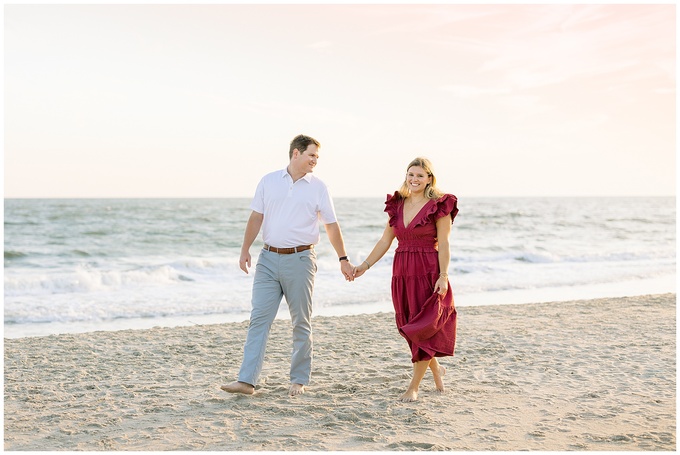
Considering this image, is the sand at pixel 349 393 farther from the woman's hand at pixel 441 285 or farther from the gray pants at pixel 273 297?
the woman's hand at pixel 441 285

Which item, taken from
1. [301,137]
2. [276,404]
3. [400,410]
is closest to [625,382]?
[400,410]

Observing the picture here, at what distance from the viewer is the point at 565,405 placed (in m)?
4.81

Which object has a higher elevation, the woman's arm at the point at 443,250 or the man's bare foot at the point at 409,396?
the woman's arm at the point at 443,250

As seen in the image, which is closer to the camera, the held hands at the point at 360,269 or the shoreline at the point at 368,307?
the held hands at the point at 360,269

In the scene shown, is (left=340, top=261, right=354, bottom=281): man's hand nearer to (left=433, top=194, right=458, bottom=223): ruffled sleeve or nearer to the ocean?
(left=433, top=194, right=458, bottom=223): ruffled sleeve

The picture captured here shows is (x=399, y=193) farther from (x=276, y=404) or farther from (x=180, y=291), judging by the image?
(x=180, y=291)

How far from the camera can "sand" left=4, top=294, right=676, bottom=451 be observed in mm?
4090

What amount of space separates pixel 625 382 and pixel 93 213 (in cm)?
3722

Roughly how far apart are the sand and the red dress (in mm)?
432

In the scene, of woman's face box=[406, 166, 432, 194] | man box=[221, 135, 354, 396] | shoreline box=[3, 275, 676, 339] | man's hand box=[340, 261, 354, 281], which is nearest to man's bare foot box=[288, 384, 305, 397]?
man box=[221, 135, 354, 396]

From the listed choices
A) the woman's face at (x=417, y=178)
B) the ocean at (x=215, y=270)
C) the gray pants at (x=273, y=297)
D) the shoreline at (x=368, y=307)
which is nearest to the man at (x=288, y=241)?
the gray pants at (x=273, y=297)

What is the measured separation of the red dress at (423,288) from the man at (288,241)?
1.52 feet

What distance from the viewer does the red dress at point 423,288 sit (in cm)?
476

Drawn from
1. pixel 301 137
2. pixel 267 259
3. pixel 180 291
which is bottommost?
pixel 180 291
